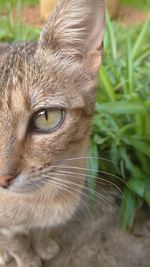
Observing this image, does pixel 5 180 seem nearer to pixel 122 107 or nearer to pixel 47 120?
pixel 47 120

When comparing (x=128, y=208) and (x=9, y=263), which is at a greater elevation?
(x=128, y=208)

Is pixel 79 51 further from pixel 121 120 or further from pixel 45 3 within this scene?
pixel 45 3

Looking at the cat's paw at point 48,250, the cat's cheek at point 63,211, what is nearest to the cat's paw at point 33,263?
the cat's paw at point 48,250

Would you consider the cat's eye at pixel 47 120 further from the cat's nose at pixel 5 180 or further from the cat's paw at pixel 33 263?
the cat's paw at pixel 33 263

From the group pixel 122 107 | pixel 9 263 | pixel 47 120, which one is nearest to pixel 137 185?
pixel 122 107

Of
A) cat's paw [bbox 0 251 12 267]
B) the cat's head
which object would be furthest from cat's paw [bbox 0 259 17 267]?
the cat's head

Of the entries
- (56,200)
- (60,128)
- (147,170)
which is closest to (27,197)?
(56,200)
